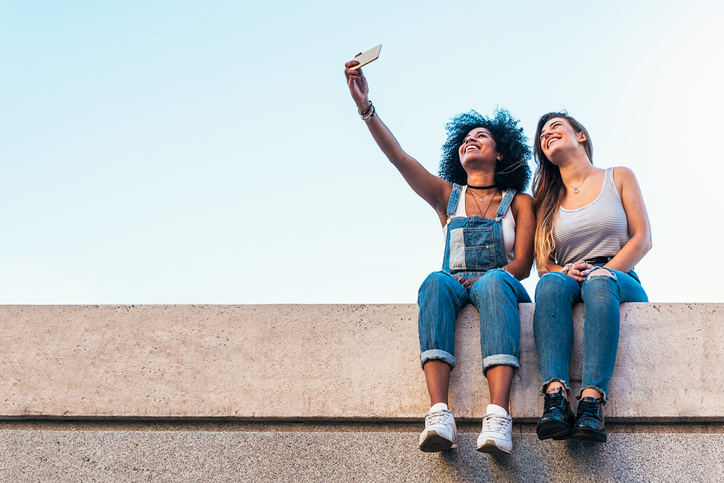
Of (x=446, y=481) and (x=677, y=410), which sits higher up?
(x=677, y=410)

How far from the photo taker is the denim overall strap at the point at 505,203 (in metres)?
3.93

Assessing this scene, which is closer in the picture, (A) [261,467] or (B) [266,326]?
(A) [261,467]

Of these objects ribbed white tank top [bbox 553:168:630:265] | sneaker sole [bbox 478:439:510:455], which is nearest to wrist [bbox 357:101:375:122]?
ribbed white tank top [bbox 553:168:630:265]

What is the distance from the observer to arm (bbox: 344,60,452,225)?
3996 millimetres

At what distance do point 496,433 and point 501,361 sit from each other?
1.10 ft

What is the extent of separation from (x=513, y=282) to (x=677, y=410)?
0.87m

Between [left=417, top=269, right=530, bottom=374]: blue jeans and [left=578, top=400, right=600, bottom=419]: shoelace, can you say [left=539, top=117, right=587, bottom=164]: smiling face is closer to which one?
[left=417, top=269, right=530, bottom=374]: blue jeans

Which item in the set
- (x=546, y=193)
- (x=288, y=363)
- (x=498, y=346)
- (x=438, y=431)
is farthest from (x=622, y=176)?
(x=288, y=363)

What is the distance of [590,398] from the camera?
2.84m

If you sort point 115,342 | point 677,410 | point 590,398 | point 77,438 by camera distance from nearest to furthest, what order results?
1. point 590,398
2. point 677,410
3. point 77,438
4. point 115,342

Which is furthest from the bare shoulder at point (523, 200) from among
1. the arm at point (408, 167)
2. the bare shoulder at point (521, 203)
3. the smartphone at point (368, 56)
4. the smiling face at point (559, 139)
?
the smartphone at point (368, 56)

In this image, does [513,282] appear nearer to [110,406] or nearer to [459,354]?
[459,354]

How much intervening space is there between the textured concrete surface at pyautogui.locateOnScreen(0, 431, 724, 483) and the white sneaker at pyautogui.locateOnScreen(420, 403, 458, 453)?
26 centimetres

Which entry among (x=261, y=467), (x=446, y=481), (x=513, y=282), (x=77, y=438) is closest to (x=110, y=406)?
(x=77, y=438)
